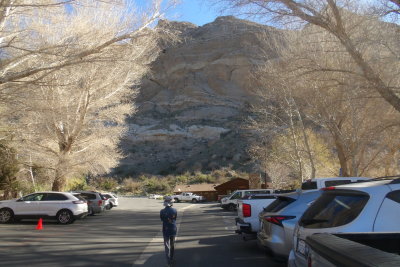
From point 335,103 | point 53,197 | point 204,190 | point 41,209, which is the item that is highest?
point 335,103

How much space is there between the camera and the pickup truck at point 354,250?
7.36 ft

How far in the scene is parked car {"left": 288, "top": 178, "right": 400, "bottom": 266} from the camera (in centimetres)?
470

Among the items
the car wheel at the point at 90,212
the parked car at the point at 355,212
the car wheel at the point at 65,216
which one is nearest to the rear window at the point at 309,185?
the parked car at the point at 355,212

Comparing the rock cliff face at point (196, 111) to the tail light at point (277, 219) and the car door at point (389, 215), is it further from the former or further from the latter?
the car door at point (389, 215)

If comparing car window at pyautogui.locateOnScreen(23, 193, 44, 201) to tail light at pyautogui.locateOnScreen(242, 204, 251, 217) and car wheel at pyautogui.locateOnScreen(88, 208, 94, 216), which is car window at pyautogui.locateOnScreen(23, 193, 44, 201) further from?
tail light at pyautogui.locateOnScreen(242, 204, 251, 217)

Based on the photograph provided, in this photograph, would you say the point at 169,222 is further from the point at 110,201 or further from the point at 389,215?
the point at 110,201

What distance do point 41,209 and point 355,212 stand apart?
17.2 m

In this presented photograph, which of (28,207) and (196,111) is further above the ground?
(196,111)

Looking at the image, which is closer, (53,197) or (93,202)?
(53,197)

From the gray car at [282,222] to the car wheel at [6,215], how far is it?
570 inches

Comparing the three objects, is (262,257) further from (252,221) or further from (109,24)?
(109,24)

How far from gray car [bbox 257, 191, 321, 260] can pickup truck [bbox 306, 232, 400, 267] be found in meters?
3.84

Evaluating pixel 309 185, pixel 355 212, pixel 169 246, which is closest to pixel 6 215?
pixel 169 246

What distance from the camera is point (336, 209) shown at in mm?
4906
